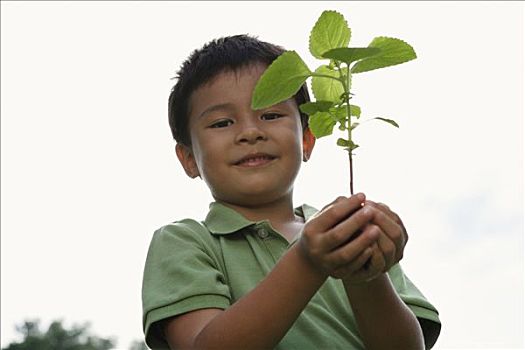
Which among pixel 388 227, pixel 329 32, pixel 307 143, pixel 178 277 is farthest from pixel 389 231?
pixel 307 143

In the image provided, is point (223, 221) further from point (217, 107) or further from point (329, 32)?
point (329, 32)

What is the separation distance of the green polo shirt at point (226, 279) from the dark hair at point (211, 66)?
0.94ft

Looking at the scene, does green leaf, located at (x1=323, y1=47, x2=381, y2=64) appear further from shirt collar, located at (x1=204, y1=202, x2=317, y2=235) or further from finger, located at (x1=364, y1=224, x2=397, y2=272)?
shirt collar, located at (x1=204, y1=202, x2=317, y2=235)

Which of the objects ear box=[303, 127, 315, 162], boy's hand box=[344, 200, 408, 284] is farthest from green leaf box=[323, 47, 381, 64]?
ear box=[303, 127, 315, 162]

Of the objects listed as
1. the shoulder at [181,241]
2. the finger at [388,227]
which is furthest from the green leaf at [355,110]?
the shoulder at [181,241]

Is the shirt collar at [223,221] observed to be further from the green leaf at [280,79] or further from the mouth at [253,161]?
the green leaf at [280,79]

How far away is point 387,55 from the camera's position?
1479 mm

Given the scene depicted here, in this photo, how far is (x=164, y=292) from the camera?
181 centimetres

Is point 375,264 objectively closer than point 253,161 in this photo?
Yes

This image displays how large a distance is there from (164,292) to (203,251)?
14 centimetres

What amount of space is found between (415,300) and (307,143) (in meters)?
0.51

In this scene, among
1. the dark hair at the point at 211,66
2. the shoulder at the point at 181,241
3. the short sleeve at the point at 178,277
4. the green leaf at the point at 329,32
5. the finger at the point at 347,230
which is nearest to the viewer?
the finger at the point at 347,230

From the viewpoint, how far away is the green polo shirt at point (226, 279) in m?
1.79

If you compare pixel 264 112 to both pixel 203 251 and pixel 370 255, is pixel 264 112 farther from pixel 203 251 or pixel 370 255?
pixel 370 255
